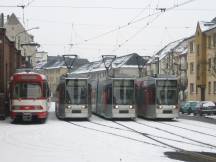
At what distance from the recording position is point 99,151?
1862cm

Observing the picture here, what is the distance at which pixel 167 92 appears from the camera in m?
38.8

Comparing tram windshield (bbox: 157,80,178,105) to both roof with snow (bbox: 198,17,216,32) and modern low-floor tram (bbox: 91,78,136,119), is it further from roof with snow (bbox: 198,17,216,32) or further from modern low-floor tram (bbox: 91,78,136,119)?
roof with snow (bbox: 198,17,216,32)

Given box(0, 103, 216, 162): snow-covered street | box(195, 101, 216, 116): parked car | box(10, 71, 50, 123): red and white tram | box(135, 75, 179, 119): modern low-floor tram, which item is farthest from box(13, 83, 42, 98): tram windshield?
box(195, 101, 216, 116): parked car

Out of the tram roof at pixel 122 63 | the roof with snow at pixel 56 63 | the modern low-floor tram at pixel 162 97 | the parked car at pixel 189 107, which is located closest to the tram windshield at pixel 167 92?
the modern low-floor tram at pixel 162 97

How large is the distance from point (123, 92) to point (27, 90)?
6973 millimetres

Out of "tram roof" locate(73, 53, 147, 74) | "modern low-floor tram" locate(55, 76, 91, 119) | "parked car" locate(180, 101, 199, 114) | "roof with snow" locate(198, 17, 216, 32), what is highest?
"roof with snow" locate(198, 17, 216, 32)

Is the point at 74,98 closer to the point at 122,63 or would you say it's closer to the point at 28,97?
the point at 28,97

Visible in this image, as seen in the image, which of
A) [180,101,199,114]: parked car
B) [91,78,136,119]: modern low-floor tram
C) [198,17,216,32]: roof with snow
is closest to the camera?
[91,78,136,119]: modern low-floor tram

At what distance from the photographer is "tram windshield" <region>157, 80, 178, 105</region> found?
38531 mm

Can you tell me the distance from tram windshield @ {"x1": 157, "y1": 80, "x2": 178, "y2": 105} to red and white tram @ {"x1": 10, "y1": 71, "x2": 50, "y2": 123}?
7905 mm

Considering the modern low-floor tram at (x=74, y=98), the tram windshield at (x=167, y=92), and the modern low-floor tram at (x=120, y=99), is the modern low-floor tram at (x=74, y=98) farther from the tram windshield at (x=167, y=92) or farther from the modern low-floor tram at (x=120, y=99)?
the tram windshield at (x=167, y=92)

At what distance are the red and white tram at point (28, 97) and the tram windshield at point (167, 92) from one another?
7905mm

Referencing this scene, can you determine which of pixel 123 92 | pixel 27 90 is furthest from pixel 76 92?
pixel 27 90

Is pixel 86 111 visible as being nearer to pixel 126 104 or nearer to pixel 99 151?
pixel 126 104
